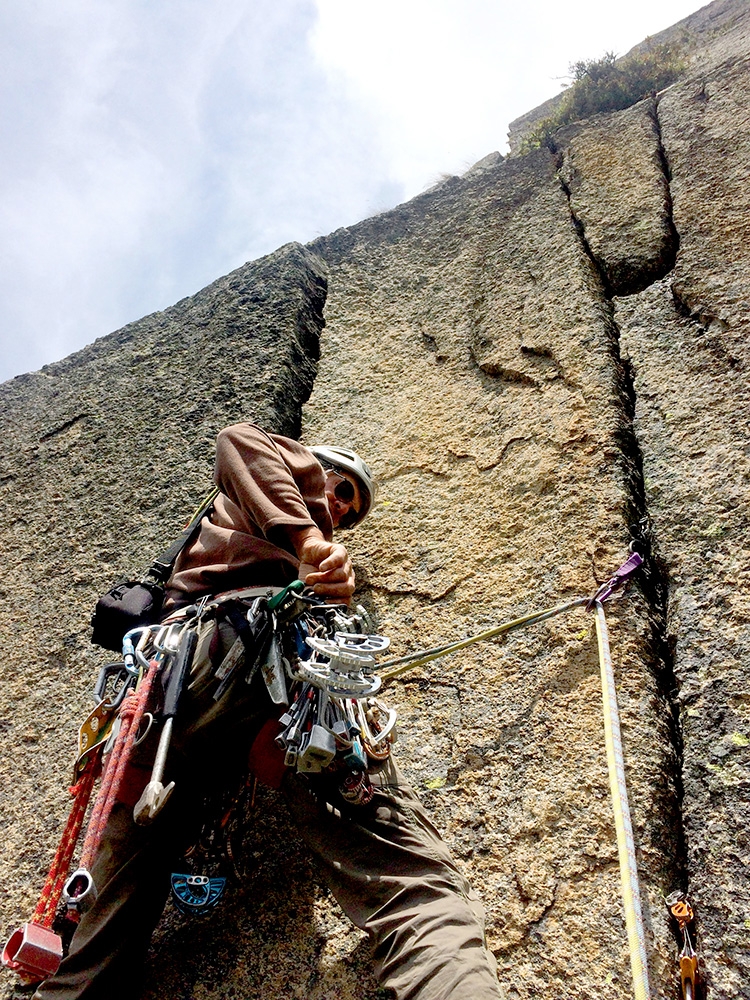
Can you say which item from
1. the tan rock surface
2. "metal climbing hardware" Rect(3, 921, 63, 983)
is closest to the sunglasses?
the tan rock surface

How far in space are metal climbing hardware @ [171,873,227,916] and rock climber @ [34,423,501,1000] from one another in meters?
0.04

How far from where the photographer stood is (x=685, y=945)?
2.05m

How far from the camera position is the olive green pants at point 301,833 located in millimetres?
2123

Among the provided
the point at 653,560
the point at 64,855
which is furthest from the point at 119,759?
the point at 653,560

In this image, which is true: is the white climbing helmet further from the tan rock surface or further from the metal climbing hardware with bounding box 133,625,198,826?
the metal climbing hardware with bounding box 133,625,198,826

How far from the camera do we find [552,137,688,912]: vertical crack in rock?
2.31 m

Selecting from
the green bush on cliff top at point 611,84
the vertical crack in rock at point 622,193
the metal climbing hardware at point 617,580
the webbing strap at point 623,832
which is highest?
the green bush on cliff top at point 611,84

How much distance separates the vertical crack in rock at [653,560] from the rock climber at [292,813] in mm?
656

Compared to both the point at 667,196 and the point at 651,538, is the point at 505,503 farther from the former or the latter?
the point at 667,196

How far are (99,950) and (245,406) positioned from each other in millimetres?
2779

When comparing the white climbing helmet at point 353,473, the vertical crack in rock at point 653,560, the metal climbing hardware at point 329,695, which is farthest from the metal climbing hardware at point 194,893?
the white climbing helmet at point 353,473

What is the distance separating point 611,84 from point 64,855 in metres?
5.74

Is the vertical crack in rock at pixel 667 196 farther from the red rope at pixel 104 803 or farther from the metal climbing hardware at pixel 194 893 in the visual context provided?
the metal climbing hardware at pixel 194 893

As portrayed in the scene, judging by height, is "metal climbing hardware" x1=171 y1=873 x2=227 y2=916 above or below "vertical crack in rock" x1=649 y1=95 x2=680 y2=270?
below
